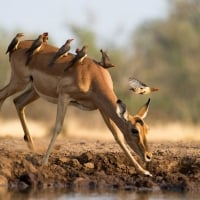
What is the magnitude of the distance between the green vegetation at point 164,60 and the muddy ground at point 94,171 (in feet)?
55.4

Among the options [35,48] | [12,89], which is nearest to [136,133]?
[35,48]

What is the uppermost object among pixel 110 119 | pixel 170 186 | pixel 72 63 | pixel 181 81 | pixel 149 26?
pixel 149 26

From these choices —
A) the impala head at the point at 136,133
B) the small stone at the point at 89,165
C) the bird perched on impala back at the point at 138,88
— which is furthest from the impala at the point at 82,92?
the small stone at the point at 89,165

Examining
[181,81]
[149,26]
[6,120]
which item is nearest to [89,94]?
[6,120]

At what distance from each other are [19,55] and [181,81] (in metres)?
28.3

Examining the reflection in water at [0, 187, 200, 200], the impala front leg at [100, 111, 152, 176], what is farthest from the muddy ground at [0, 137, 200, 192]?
the reflection in water at [0, 187, 200, 200]

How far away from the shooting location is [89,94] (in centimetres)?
1538

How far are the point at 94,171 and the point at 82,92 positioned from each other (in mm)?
1467

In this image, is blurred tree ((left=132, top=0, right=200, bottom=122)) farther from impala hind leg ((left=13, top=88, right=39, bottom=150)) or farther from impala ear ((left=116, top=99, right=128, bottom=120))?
impala ear ((left=116, top=99, right=128, bottom=120))

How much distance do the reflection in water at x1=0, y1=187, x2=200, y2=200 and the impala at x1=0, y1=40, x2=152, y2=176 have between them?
70cm

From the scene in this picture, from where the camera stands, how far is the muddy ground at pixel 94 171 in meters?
15.0

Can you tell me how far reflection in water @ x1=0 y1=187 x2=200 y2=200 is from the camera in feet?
44.8

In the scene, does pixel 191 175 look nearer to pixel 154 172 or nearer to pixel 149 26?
pixel 154 172

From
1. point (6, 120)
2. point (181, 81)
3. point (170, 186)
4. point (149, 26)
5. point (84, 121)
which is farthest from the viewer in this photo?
point (149, 26)
